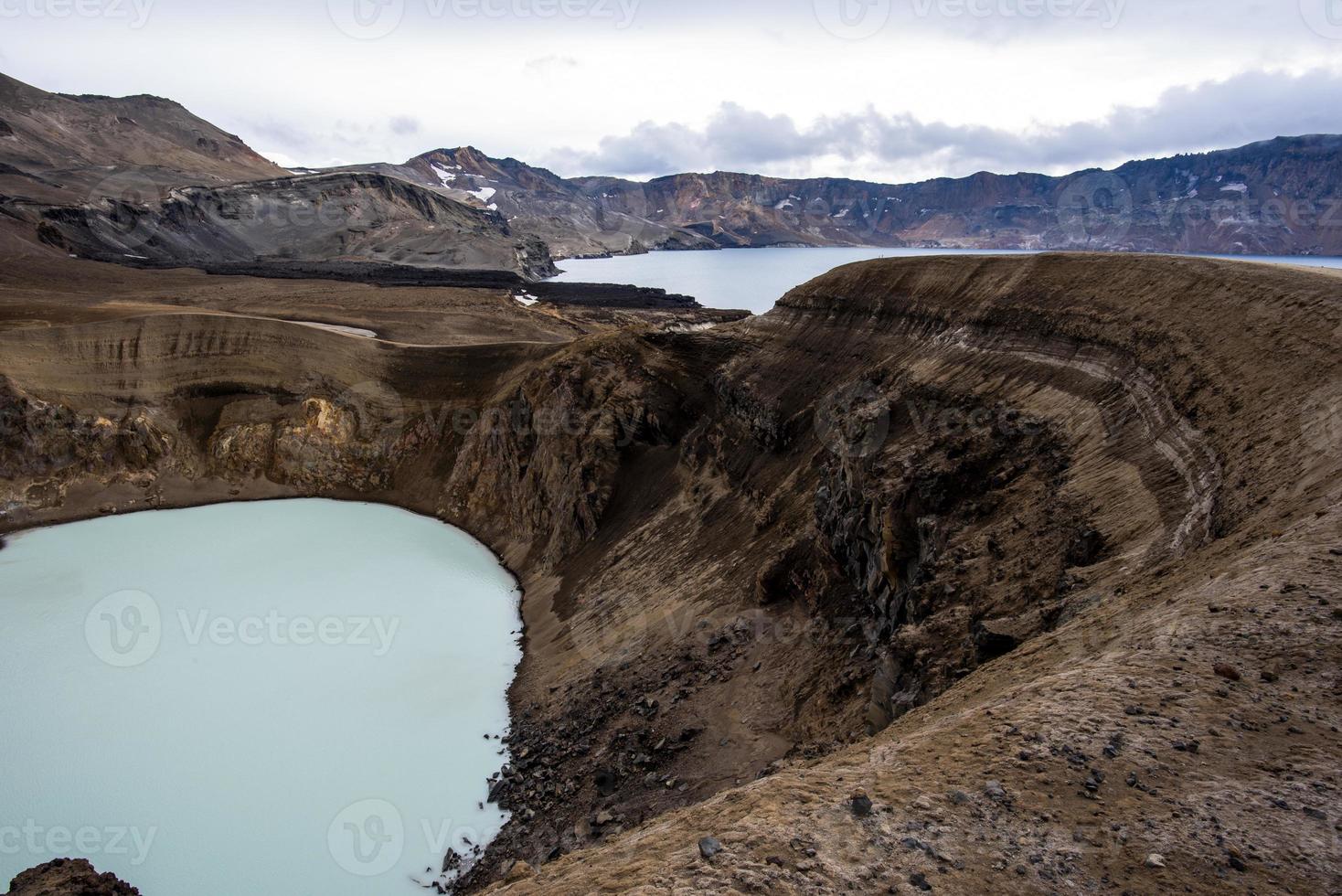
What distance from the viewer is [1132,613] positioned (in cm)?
970

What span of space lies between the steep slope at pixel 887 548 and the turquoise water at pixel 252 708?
2.29 metres

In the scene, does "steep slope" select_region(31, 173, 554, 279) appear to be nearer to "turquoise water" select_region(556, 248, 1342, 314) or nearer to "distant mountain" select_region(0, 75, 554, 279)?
"distant mountain" select_region(0, 75, 554, 279)

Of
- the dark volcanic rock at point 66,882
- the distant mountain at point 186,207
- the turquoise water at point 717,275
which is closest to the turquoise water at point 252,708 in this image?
the dark volcanic rock at point 66,882

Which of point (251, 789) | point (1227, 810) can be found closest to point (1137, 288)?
point (1227, 810)

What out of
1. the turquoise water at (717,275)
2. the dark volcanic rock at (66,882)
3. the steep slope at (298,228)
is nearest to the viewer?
the dark volcanic rock at (66,882)

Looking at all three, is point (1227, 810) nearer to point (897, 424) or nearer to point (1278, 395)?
point (1278, 395)

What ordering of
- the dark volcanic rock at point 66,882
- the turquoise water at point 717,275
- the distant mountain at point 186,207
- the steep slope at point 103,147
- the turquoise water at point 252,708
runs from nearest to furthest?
the dark volcanic rock at point 66,882
the turquoise water at point 252,708
the distant mountain at point 186,207
the steep slope at point 103,147
the turquoise water at point 717,275

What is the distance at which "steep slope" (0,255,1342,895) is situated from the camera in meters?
Answer: 7.25

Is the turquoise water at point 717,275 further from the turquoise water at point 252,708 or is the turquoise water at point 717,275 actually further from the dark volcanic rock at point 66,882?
the dark volcanic rock at point 66,882

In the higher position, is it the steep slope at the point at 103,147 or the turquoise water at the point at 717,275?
the steep slope at the point at 103,147

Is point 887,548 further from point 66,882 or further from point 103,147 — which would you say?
point 103,147

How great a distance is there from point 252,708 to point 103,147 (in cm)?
15243

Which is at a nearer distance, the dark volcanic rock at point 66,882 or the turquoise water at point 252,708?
the dark volcanic rock at point 66,882

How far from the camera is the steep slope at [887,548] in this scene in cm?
725
